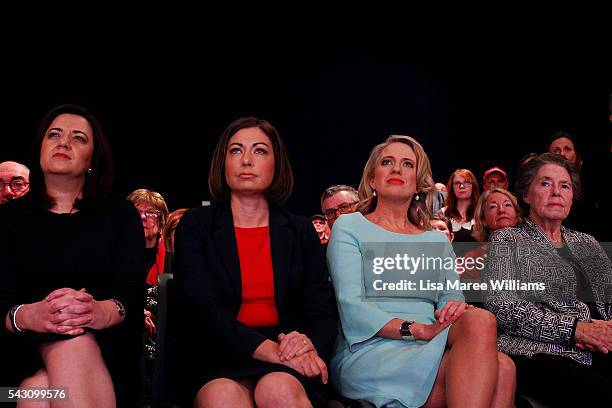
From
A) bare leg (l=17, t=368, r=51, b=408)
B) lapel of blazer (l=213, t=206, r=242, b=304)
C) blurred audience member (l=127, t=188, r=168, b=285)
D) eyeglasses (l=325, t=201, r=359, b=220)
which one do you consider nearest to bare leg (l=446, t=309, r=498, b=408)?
lapel of blazer (l=213, t=206, r=242, b=304)

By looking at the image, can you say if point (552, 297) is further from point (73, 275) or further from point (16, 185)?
point (16, 185)

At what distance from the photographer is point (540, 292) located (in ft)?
7.28

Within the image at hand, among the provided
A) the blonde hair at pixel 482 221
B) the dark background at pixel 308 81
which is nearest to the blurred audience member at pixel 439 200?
the blonde hair at pixel 482 221

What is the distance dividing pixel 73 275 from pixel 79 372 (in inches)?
12.8

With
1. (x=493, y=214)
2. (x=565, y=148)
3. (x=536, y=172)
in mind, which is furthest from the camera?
(x=565, y=148)

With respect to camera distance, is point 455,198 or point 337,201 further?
point 455,198

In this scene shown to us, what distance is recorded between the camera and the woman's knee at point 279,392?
5.52 feet

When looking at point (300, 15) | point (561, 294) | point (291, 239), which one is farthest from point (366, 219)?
point (300, 15)

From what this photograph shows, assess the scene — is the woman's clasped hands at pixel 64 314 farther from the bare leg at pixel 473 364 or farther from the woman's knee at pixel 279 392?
the bare leg at pixel 473 364

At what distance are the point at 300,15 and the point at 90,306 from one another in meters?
4.13

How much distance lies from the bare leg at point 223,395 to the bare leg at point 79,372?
0.73 ft

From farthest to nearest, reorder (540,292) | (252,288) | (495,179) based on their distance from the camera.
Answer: (495,179) < (540,292) < (252,288)

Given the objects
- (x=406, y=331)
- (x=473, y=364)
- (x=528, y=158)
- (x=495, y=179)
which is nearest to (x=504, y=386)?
(x=473, y=364)

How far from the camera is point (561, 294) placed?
2244 millimetres
